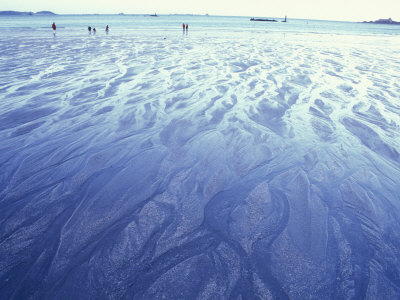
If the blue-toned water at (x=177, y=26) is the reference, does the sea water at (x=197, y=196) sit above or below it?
below

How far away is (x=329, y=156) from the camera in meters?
4.20

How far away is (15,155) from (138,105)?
9.87 ft

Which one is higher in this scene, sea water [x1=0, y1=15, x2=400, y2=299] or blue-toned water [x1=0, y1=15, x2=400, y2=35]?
blue-toned water [x1=0, y1=15, x2=400, y2=35]

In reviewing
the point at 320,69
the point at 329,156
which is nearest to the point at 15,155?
the point at 329,156

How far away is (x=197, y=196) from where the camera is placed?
3.21 metres

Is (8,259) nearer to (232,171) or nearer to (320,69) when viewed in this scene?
(232,171)

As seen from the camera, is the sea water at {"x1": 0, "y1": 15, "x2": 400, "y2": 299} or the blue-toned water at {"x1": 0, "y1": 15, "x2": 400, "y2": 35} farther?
the blue-toned water at {"x1": 0, "y1": 15, "x2": 400, "y2": 35}

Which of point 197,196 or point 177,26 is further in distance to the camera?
point 177,26

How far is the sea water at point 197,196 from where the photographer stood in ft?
7.05

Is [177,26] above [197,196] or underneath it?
above

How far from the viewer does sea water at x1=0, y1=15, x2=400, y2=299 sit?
7.05ft

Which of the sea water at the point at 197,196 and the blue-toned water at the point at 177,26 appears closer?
the sea water at the point at 197,196

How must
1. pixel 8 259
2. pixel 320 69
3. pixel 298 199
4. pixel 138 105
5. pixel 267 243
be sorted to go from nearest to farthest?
1. pixel 8 259
2. pixel 267 243
3. pixel 298 199
4. pixel 138 105
5. pixel 320 69

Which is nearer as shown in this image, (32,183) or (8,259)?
(8,259)
